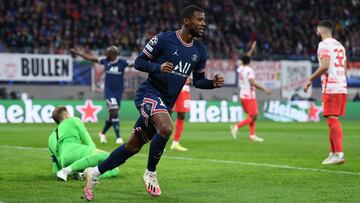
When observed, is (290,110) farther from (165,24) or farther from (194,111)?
(165,24)

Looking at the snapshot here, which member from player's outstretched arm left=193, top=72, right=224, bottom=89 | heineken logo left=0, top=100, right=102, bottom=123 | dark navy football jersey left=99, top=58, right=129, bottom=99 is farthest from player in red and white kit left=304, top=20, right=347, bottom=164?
heineken logo left=0, top=100, right=102, bottom=123

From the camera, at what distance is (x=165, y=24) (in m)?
40.9

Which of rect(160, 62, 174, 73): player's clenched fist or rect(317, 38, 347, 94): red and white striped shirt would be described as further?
rect(317, 38, 347, 94): red and white striped shirt

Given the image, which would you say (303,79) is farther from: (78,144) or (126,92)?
(78,144)

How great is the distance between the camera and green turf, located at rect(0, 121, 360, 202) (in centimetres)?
888

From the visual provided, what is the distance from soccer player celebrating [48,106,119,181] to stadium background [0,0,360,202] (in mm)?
368

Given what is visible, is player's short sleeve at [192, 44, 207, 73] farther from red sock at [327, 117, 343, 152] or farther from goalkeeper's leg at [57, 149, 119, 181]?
red sock at [327, 117, 343, 152]

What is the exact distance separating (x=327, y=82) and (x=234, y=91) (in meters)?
24.3

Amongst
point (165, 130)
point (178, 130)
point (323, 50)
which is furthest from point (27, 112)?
point (165, 130)

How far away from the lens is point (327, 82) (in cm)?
1350

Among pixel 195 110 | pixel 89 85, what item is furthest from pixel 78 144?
pixel 89 85

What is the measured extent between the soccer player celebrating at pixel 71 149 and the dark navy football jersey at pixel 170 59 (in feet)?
5.69

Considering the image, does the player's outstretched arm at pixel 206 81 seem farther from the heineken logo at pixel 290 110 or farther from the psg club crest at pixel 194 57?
the heineken logo at pixel 290 110

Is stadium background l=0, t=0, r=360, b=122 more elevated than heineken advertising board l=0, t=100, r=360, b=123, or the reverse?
stadium background l=0, t=0, r=360, b=122
